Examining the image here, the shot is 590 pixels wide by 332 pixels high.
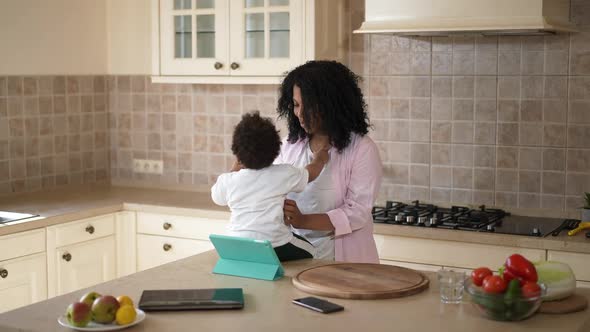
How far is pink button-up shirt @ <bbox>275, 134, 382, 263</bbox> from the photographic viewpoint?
9.86 ft

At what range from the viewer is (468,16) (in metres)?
3.53

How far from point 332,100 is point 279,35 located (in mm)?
1175

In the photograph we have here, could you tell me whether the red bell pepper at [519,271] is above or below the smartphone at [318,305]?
above

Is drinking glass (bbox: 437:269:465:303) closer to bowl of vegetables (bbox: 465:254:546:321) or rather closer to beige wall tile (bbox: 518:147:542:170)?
bowl of vegetables (bbox: 465:254:546:321)

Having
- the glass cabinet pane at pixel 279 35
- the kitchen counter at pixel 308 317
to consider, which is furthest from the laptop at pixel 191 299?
the glass cabinet pane at pixel 279 35

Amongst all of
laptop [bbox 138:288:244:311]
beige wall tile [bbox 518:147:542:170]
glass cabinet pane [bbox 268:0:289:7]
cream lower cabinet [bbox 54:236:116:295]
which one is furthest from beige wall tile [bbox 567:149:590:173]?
cream lower cabinet [bbox 54:236:116:295]

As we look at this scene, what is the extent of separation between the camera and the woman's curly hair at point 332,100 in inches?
118

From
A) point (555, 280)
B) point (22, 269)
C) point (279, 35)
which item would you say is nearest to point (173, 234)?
point (22, 269)

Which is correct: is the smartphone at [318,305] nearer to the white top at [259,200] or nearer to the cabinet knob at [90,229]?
the white top at [259,200]

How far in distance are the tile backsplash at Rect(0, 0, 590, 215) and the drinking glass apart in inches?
70.6

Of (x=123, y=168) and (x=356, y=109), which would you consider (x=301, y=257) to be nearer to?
(x=356, y=109)

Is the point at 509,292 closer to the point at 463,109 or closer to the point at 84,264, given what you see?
the point at 463,109

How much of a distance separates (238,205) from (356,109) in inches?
23.2

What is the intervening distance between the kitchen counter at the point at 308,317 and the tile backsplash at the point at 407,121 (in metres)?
1.58
